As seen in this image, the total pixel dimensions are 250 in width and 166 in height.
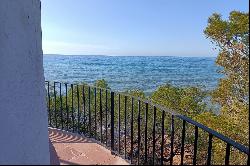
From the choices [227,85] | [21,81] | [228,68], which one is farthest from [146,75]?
[21,81]

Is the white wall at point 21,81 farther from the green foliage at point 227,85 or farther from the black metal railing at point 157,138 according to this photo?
the green foliage at point 227,85

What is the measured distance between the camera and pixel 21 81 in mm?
1881

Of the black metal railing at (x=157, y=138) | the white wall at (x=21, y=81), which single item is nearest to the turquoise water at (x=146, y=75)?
the black metal railing at (x=157, y=138)

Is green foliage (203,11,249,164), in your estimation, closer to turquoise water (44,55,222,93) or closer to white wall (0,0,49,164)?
turquoise water (44,55,222,93)

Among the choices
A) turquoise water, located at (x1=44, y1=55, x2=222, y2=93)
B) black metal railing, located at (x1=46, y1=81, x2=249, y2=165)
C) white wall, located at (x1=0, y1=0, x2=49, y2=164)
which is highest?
white wall, located at (x1=0, y1=0, x2=49, y2=164)

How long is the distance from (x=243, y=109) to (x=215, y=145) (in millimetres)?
830

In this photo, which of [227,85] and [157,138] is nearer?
[157,138]

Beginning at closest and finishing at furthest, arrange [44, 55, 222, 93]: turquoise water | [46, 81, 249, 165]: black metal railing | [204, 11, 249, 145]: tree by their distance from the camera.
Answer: [46, 81, 249, 165]: black metal railing → [204, 11, 249, 145]: tree → [44, 55, 222, 93]: turquoise water

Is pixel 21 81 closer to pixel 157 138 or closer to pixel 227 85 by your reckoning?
pixel 157 138

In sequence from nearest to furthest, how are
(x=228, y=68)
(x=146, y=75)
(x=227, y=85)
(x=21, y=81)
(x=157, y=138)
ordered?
1. (x=21, y=81)
2. (x=157, y=138)
3. (x=228, y=68)
4. (x=227, y=85)
5. (x=146, y=75)

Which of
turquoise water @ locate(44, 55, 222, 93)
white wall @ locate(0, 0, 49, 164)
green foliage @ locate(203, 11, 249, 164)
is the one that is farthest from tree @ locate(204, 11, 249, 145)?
white wall @ locate(0, 0, 49, 164)

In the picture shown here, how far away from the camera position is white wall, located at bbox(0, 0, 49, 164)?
5.81 ft

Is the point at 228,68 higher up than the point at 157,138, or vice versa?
the point at 228,68

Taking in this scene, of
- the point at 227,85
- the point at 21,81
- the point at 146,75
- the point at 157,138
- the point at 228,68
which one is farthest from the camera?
the point at 146,75
